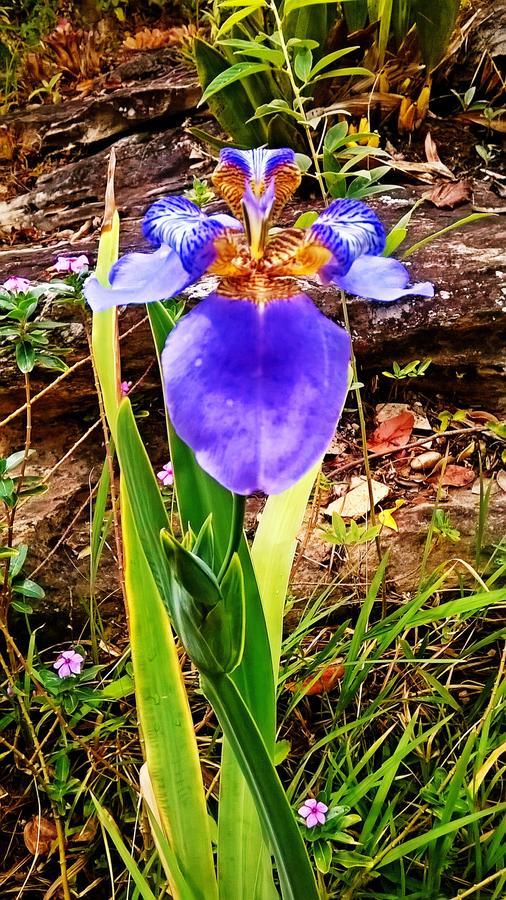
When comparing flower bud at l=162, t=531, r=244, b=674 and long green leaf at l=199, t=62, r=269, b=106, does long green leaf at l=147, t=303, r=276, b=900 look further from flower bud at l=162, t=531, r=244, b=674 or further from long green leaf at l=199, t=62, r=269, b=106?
long green leaf at l=199, t=62, r=269, b=106

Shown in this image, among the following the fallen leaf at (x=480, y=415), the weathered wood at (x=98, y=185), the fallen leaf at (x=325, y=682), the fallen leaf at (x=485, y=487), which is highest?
the weathered wood at (x=98, y=185)

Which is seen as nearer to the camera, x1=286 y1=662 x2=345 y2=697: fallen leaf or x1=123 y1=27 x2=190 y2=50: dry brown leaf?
x1=286 y1=662 x2=345 y2=697: fallen leaf

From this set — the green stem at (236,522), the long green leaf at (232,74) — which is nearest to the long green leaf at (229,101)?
the long green leaf at (232,74)

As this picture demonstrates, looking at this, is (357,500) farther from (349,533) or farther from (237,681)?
(237,681)

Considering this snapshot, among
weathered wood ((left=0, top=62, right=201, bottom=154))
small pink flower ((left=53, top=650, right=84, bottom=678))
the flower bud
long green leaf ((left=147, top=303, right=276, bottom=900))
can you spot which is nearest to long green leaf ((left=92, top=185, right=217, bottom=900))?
long green leaf ((left=147, top=303, right=276, bottom=900))

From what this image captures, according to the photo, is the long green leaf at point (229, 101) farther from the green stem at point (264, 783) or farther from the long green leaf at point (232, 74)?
the green stem at point (264, 783)

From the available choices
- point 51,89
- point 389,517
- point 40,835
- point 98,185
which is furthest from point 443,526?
point 51,89

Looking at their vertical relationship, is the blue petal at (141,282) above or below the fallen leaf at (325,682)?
above
